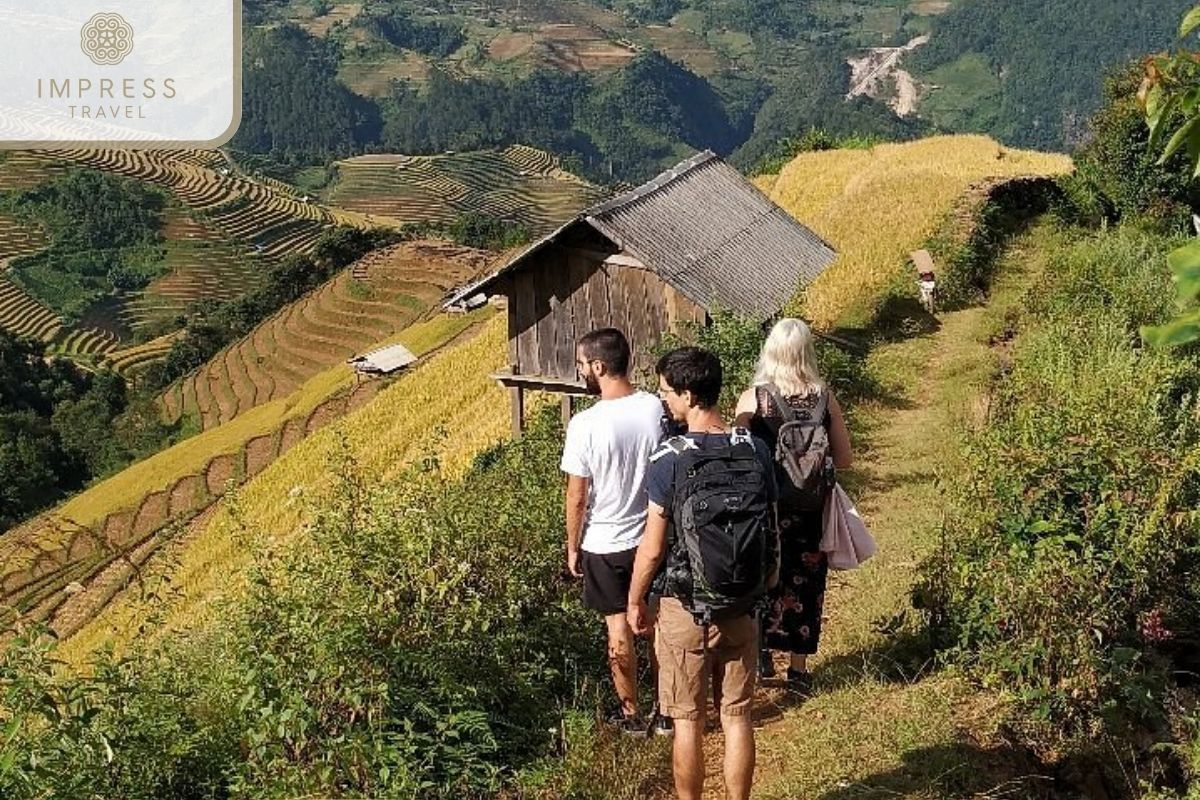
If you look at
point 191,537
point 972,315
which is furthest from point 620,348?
point 191,537

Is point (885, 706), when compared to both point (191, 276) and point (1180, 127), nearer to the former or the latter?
point (1180, 127)

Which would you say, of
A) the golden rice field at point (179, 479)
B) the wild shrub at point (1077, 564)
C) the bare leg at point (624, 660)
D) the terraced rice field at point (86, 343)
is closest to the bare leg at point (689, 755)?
the bare leg at point (624, 660)

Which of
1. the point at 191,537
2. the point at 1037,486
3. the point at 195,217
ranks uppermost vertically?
the point at 1037,486

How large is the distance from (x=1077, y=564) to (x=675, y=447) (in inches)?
70.2

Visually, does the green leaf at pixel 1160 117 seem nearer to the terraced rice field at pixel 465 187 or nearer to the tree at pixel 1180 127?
the tree at pixel 1180 127

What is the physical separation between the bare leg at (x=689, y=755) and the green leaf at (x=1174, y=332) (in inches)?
97.8

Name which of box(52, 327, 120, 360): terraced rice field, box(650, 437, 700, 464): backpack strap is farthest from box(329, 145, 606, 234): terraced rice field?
box(650, 437, 700, 464): backpack strap

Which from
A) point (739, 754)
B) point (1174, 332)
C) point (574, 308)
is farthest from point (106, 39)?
point (1174, 332)

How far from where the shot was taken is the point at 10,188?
314 feet

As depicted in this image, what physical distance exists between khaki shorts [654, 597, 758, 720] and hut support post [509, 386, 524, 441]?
31.8 ft

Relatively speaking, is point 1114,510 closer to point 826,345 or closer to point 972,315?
point 826,345

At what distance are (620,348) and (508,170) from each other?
12184cm

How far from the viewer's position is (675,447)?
3.40 metres

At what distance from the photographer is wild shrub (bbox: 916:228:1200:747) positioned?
4.11 metres
